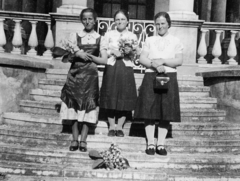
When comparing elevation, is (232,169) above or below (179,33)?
below

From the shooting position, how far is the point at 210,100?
8.23 meters

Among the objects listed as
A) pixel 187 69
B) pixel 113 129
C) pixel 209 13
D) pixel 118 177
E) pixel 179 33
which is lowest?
pixel 118 177

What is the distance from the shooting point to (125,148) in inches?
262

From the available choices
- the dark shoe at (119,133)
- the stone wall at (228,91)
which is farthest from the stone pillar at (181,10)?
the dark shoe at (119,133)

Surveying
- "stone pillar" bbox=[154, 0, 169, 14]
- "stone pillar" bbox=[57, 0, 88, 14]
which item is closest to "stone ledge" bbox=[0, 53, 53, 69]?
"stone pillar" bbox=[57, 0, 88, 14]

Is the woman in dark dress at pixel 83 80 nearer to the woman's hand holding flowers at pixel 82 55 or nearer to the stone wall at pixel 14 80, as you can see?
the woman's hand holding flowers at pixel 82 55

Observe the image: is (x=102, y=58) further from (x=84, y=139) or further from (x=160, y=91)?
(x=84, y=139)

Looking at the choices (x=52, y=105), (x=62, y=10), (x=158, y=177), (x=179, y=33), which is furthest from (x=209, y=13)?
(x=158, y=177)

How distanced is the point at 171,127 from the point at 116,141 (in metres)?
0.99

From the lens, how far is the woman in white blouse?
6375 millimetres

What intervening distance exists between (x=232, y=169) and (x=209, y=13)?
9.38 meters

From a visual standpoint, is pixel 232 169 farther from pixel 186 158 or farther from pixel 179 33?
pixel 179 33

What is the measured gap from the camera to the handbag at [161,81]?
20.6 feet

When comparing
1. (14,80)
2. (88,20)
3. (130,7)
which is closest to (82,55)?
(88,20)
